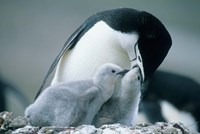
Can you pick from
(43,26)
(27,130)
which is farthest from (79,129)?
(43,26)

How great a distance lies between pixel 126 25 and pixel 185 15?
0.37 meters

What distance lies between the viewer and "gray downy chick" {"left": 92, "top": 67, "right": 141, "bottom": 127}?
94 cm

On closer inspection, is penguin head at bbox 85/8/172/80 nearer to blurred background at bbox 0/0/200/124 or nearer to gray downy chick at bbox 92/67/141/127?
gray downy chick at bbox 92/67/141/127

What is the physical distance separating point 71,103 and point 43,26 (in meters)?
0.63

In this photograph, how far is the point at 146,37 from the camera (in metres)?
1.09

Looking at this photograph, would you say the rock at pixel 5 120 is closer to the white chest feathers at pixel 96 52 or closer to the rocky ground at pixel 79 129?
the rocky ground at pixel 79 129

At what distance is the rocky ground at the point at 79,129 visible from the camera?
0.77m

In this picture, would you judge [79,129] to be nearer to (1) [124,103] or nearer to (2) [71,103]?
(2) [71,103]

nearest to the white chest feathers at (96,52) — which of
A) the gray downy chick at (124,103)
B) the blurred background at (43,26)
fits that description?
the gray downy chick at (124,103)

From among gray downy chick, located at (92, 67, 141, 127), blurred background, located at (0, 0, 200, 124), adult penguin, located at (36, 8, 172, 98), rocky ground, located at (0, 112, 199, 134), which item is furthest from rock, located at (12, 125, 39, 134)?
blurred background, located at (0, 0, 200, 124)

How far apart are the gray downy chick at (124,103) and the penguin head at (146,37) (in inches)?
3.6

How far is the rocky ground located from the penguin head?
0.71 ft

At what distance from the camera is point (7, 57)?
1434 mm

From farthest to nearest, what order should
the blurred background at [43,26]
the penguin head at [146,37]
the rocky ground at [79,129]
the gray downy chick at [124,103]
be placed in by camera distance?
1. the blurred background at [43,26]
2. the penguin head at [146,37]
3. the gray downy chick at [124,103]
4. the rocky ground at [79,129]
